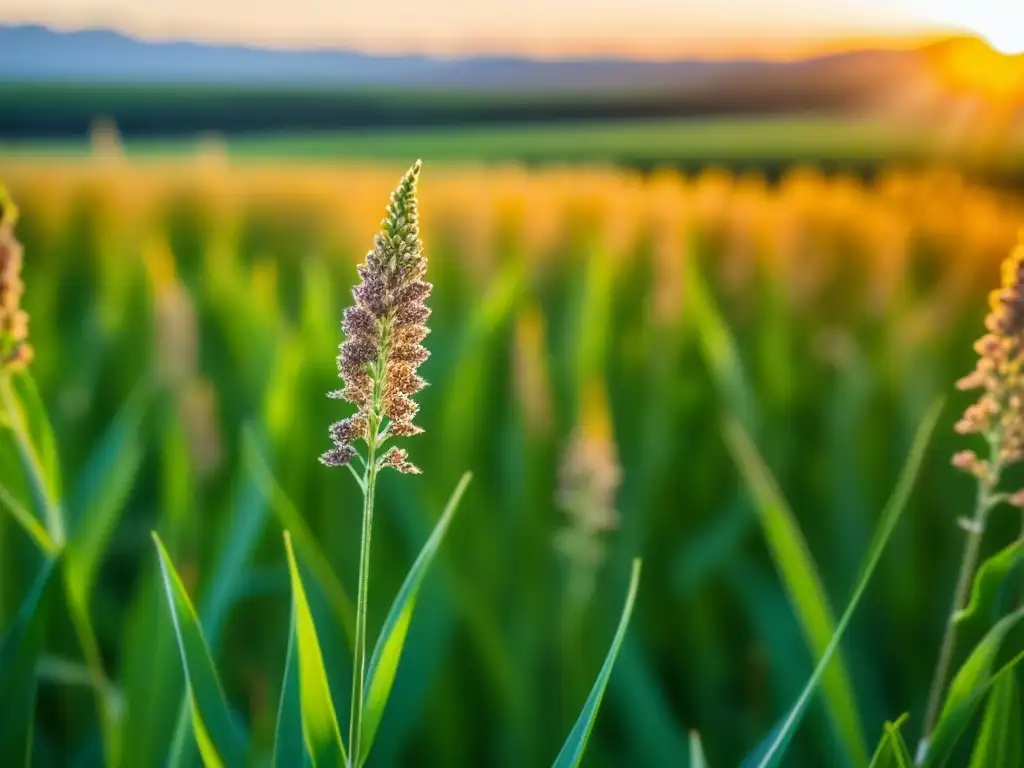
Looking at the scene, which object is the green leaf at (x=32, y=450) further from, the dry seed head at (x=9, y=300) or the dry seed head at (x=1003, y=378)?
the dry seed head at (x=1003, y=378)

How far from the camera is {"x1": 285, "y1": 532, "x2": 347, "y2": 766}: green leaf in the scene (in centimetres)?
88

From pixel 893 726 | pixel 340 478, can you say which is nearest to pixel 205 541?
pixel 340 478

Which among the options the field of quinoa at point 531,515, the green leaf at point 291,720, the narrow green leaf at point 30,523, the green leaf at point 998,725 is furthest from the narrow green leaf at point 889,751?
the narrow green leaf at point 30,523

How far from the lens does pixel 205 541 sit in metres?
2.55

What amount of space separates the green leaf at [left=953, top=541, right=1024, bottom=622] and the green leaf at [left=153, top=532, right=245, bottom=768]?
76 centimetres

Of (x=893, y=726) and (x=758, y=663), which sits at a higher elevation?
(x=893, y=726)

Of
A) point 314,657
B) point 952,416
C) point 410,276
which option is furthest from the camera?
point 952,416

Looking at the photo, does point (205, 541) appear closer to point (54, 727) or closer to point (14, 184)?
point (54, 727)

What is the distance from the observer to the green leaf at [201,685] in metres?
0.94

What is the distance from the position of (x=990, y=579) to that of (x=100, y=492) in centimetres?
147

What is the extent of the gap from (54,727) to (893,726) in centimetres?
198

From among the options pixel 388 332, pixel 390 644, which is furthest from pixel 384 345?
pixel 390 644

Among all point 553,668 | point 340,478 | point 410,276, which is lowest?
point 553,668

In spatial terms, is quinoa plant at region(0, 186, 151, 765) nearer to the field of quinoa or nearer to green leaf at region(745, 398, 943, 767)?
the field of quinoa
